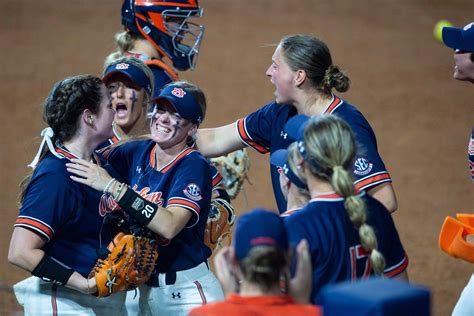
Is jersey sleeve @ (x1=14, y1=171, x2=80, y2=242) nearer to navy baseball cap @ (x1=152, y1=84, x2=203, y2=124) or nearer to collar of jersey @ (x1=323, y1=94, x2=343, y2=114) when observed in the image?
navy baseball cap @ (x1=152, y1=84, x2=203, y2=124)

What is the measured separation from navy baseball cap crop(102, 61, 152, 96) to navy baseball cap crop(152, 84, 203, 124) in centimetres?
62

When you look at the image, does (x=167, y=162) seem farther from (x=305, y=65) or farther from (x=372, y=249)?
(x=372, y=249)

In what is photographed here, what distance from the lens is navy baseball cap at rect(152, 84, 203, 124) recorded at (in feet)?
14.1

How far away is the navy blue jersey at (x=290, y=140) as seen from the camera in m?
4.38

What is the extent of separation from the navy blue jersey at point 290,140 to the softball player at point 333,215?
103cm

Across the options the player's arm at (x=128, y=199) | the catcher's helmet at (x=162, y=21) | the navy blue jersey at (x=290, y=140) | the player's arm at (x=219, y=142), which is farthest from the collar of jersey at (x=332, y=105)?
the catcher's helmet at (x=162, y=21)

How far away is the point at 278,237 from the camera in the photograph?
2.78 meters

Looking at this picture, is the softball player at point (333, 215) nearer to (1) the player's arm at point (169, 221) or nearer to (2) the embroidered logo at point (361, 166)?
(1) the player's arm at point (169, 221)

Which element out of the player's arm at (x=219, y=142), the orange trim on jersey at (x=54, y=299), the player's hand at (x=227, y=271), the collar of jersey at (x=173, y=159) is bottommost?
the orange trim on jersey at (x=54, y=299)

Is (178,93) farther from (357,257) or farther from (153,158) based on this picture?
(357,257)

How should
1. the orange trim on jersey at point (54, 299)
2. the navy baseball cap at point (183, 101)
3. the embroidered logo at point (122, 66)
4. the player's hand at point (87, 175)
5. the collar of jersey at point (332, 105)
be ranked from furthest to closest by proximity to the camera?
1. the embroidered logo at point (122, 66)
2. the collar of jersey at point (332, 105)
3. the navy baseball cap at point (183, 101)
4. the orange trim on jersey at point (54, 299)
5. the player's hand at point (87, 175)

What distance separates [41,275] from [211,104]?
6.50m

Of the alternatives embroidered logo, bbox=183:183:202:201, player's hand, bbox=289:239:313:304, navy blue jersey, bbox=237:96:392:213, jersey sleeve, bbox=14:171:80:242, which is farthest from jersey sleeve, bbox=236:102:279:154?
player's hand, bbox=289:239:313:304

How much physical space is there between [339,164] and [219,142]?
6.15 feet
